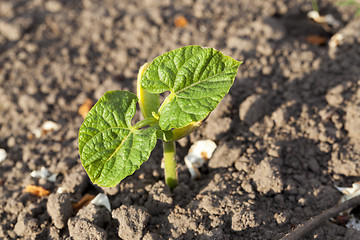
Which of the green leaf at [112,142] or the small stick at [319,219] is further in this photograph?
the small stick at [319,219]

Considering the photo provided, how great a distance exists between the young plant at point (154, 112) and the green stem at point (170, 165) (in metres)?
0.15

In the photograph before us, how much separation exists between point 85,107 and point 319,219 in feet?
5.30

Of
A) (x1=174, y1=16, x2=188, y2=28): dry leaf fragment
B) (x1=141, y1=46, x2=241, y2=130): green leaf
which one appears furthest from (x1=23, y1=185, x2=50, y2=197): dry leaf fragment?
(x1=174, y1=16, x2=188, y2=28): dry leaf fragment

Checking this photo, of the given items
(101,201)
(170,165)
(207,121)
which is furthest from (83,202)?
(207,121)

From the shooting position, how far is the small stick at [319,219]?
66.7 inches

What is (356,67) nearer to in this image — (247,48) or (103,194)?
(247,48)

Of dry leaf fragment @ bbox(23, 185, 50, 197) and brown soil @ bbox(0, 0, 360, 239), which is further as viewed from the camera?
dry leaf fragment @ bbox(23, 185, 50, 197)

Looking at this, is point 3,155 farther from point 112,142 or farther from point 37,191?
point 112,142

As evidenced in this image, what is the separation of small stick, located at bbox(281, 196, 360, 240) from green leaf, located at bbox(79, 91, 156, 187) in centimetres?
75

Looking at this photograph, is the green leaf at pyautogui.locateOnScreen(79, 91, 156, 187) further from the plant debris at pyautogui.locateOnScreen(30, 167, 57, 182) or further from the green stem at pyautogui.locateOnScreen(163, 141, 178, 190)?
the plant debris at pyautogui.locateOnScreen(30, 167, 57, 182)

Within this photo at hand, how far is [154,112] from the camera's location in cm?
163

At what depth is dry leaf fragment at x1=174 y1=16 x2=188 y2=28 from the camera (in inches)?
121

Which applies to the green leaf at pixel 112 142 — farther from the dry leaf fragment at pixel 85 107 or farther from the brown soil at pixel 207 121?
the dry leaf fragment at pixel 85 107

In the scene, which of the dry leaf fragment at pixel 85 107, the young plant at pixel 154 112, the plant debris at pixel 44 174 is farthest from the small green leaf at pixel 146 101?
the dry leaf fragment at pixel 85 107
